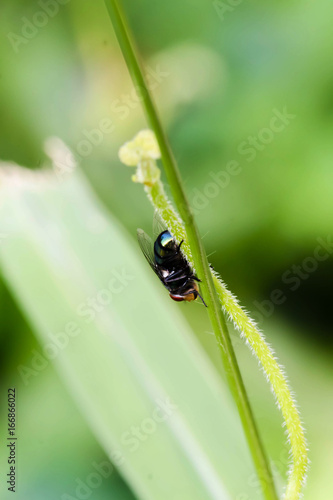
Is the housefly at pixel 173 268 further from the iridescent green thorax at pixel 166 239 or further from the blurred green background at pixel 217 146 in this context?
the blurred green background at pixel 217 146

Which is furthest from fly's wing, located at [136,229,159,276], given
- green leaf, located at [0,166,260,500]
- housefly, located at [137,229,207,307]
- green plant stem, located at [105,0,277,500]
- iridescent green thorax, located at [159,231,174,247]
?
green plant stem, located at [105,0,277,500]

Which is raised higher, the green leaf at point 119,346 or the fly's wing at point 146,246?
the fly's wing at point 146,246

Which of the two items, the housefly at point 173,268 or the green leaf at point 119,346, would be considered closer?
the housefly at point 173,268

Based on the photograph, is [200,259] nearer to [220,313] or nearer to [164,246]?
[220,313]

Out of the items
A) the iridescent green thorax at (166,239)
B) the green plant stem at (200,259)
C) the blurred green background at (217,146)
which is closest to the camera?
the green plant stem at (200,259)

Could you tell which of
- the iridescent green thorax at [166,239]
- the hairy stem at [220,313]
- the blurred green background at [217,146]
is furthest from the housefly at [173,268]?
the blurred green background at [217,146]

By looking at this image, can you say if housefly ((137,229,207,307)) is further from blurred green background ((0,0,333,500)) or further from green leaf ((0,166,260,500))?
blurred green background ((0,0,333,500))
